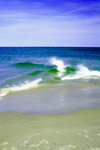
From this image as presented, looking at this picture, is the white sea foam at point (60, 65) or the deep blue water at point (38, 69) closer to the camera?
the deep blue water at point (38, 69)

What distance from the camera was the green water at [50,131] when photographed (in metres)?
3.90

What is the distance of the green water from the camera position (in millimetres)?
3900

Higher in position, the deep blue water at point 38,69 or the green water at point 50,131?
the deep blue water at point 38,69

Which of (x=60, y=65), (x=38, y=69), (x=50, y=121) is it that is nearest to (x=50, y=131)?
(x=50, y=121)

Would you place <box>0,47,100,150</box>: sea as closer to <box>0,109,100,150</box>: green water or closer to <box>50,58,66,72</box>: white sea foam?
<box>0,109,100,150</box>: green water

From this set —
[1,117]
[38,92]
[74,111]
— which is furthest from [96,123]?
[38,92]

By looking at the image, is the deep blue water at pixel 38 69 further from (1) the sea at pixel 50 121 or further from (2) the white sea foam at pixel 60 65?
(1) the sea at pixel 50 121

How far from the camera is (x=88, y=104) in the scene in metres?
6.80

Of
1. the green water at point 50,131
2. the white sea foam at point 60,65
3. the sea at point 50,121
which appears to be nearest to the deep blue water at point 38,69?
the white sea foam at point 60,65

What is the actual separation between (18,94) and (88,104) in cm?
379

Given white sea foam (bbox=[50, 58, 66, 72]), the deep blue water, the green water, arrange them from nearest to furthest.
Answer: the green water, the deep blue water, white sea foam (bbox=[50, 58, 66, 72])

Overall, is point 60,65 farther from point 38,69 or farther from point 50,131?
point 50,131

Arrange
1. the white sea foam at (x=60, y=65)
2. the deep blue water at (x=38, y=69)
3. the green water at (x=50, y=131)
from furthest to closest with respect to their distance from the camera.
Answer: the white sea foam at (x=60, y=65) → the deep blue water at (x=38, y=69) → the green water at (x=50, y=131)

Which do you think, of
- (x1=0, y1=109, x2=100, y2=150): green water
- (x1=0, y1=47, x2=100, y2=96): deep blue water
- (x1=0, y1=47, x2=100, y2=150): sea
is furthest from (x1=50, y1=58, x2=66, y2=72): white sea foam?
(x1=0, y1=109, x2=100, y2=150): green water
